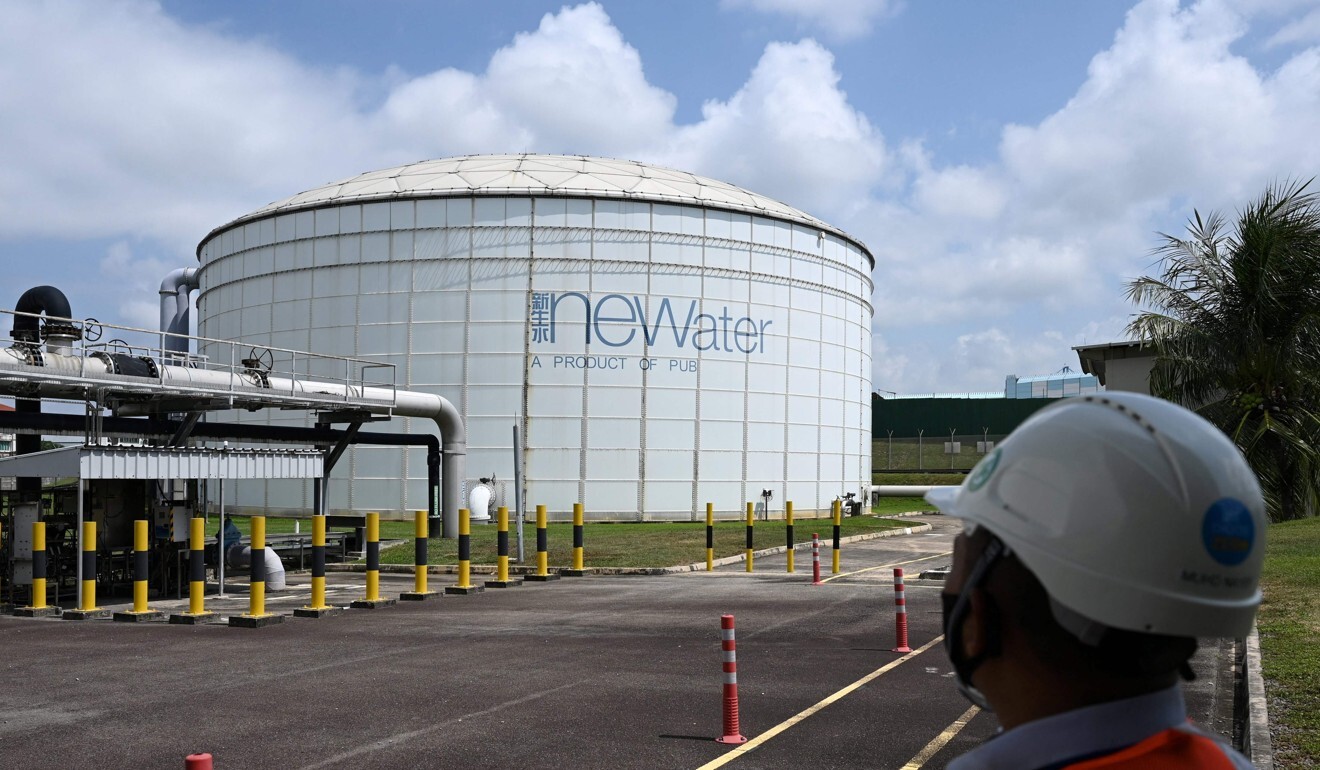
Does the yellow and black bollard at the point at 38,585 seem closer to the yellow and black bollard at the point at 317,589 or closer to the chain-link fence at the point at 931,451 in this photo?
the yellow and black bollard at the point at 317,589

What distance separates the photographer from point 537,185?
40906 mm

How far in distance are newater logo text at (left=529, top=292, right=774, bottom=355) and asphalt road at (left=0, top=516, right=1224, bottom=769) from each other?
23361mm

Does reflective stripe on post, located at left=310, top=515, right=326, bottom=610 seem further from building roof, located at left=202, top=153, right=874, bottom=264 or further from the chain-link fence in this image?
the chain-link fence

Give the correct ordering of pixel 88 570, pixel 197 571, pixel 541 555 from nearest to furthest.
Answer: pixel 197 571, pixel 88 570, pixel 541 555

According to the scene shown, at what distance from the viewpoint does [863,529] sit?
3362cm

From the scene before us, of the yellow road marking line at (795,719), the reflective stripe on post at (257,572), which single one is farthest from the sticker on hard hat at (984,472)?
the reflective stripe on post at (257,572)

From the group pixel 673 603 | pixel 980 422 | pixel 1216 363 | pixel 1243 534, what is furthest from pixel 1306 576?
pixel 980 422

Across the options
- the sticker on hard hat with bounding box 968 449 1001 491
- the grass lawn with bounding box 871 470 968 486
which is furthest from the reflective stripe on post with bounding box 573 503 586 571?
the grass lawn with bounding box 871 470 968 486

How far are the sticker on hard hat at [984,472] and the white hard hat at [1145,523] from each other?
8 centimetres

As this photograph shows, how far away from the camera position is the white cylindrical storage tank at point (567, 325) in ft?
130

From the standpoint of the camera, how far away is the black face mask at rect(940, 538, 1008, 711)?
Result: 1.75 m

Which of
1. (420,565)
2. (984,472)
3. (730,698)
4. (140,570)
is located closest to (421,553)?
(420,565)

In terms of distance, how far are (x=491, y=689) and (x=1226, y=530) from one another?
8.92 meters

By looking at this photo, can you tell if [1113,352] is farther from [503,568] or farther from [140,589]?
[140,589]
